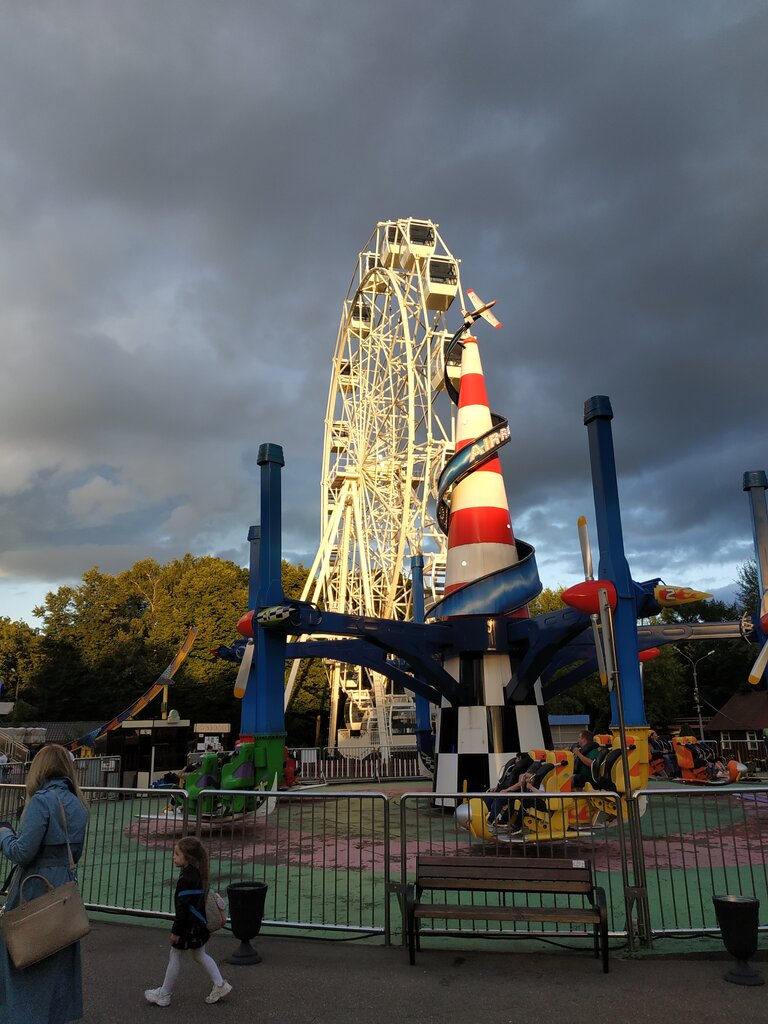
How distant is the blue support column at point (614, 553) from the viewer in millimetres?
12930

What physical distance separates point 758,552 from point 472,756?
9890 mm

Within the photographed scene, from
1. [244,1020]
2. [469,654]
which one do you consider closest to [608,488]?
[469,654]

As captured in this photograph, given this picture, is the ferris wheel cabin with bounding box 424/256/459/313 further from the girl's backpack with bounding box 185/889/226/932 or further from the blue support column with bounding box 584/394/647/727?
the girl's backpack with bounding box 185/889/226/932

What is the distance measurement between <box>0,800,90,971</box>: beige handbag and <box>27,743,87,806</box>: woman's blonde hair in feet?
1.96

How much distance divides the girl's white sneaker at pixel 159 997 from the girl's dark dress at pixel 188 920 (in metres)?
A: 0.31

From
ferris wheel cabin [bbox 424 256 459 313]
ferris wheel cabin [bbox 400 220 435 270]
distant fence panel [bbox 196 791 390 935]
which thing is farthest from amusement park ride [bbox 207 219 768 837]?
ferris wheel cabin [bbox 400 220 435 270]

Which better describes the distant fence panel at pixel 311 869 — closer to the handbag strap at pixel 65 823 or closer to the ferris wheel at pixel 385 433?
the handbag strap at pixel 65 823

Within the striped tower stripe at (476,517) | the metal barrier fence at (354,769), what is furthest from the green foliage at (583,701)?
the striped tower stripe at (476,517)

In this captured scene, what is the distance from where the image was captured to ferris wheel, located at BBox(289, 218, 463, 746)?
1331 inches

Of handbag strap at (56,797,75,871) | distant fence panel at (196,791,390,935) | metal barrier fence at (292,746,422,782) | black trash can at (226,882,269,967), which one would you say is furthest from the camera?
metal barrier fence at (292,746,422,782)

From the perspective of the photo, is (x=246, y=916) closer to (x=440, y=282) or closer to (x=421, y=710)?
(x=421, y=710)

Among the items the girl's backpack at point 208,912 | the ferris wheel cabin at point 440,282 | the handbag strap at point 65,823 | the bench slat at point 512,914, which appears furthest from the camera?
the ferris wheel cabin at point 440,282

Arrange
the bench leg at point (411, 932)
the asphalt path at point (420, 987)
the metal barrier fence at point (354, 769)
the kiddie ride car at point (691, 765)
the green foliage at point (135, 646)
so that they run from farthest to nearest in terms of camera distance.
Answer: the green foliage at point (135, 646) < the metal barrier fence at point (354, 769) < the kiddie ride car at point (691, 765) < the bench leg at point (411, 932) < the asphalt path at point (420, 987)

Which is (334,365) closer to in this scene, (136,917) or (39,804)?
(136,917)
